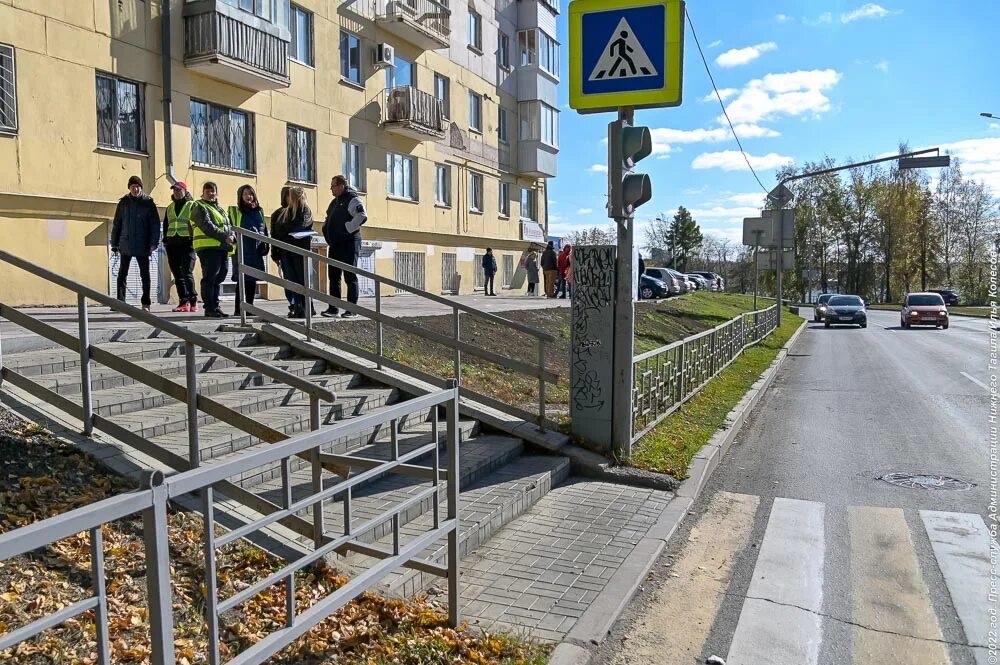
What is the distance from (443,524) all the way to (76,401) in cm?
299

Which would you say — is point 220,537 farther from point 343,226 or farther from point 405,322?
point 343,226

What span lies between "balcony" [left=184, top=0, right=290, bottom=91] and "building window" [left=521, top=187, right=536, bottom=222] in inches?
701

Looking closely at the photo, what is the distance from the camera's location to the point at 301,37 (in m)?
19.6

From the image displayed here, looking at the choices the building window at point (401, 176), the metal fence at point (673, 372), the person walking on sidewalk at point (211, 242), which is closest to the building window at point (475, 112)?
the building window at point (401, 176)

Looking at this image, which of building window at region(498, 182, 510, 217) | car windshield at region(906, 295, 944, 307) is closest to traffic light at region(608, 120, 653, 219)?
building window at region(498, 182, 510, 217)

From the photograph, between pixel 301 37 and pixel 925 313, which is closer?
pixel 301 37

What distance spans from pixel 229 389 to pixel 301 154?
1475 centimetres

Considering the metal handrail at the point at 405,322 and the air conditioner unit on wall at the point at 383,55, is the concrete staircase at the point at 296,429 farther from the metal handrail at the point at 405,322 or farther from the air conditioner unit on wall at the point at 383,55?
the air conditioner unit on wall at the point at 383,55

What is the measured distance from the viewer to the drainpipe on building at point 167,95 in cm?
1522

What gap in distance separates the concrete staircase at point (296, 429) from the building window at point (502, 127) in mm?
25362

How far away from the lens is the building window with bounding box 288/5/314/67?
1927cm

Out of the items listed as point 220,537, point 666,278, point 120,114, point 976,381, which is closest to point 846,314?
point 666,278

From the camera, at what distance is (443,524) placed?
372 centimetres

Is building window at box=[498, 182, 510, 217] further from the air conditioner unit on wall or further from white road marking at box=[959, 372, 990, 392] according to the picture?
white road marking at box=[959, 372, 990, 392]
